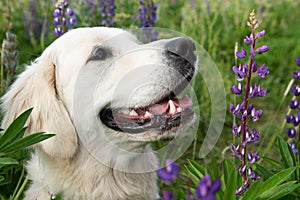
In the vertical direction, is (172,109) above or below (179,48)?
below

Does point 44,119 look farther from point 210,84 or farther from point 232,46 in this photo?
point 232,46

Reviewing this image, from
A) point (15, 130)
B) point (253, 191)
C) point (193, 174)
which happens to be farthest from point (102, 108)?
point (253, 191)

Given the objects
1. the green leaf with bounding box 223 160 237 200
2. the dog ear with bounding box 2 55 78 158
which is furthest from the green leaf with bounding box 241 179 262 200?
the dog ear with bounding box 2 55 78 158

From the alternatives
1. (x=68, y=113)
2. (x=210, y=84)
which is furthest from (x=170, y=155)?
(x=68, y=113)

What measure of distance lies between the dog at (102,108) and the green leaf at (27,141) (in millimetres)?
301

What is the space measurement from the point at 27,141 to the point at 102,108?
437 mm

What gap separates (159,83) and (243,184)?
58cm

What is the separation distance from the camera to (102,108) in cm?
238

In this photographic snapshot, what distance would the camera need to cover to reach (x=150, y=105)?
2.30 meters

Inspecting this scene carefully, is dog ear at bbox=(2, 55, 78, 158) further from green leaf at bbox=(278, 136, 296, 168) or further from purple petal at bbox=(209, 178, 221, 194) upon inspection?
purple petal at bbox=(209, 178, 221, 194)

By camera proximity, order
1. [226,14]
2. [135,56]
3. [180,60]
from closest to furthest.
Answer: [180,60], [135,56], [226,14]

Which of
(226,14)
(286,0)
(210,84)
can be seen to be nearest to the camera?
(210,84)

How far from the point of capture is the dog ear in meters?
2.39

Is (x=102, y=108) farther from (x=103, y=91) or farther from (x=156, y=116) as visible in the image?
(x=156, y=116)
